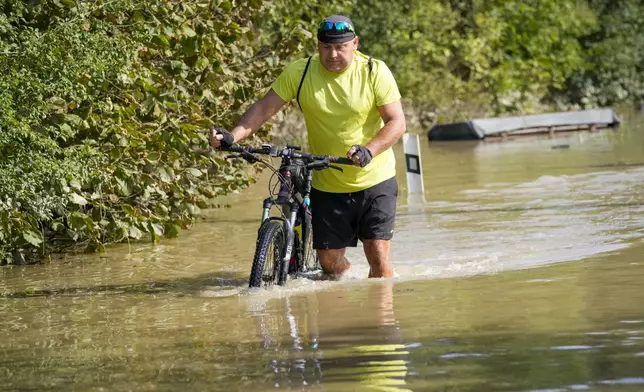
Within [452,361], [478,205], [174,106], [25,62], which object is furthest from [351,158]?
[478,205]

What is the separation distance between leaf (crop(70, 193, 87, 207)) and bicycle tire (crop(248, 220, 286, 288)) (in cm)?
301

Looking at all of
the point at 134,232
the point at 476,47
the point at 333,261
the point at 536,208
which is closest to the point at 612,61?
the point at 476,47

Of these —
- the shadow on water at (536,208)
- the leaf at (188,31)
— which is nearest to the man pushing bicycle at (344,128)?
the leaf at (188,31)

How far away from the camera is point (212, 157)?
13023 mm

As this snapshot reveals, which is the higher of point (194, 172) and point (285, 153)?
point (285, 153)

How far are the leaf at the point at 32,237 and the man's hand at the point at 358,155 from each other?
3.95m

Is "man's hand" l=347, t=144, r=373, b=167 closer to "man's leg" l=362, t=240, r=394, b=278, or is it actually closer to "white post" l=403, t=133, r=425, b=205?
"man's leg" l=362, t=240, r=394, b=278

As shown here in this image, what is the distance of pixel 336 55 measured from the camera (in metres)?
8.33

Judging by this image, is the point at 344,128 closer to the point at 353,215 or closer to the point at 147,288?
the point at 353,215

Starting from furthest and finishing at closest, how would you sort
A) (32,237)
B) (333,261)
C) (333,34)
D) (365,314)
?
(32,237) → (333,261) → (333,34) → (365,314)

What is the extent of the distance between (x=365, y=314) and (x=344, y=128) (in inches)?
59.4

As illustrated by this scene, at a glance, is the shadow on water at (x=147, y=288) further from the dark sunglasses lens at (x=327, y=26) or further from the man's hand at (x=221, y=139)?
the dark sunglasses lens at (x=327, y=26)

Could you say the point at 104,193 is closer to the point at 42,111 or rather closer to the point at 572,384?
the point at 42,111

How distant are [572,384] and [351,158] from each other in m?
2.71
